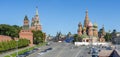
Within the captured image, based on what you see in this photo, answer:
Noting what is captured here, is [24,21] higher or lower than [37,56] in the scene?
higher

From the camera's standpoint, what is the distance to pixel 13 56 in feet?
278

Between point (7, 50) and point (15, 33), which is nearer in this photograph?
point (7, 50)

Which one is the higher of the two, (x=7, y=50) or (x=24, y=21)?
(x=24, y=21)

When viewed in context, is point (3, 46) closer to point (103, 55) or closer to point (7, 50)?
point (7, 50)

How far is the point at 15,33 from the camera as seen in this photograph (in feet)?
479

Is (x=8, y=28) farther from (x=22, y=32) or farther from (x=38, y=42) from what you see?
(x=38, y=42)

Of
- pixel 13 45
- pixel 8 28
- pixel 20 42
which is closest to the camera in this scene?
pixel 13 45

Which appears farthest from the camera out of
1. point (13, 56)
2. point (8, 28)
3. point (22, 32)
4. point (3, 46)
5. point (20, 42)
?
point (22, 32)

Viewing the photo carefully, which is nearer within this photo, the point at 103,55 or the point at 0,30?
the point at 103,55

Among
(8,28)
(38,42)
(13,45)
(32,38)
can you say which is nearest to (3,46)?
(13,45)

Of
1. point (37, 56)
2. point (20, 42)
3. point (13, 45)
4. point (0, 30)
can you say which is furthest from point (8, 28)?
point (37, 56)

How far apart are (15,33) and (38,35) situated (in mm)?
32844

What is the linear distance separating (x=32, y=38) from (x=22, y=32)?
28.1 ft

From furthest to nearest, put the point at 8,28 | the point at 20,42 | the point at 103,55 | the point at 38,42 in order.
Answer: the point at 38,42, the point at 8,28, the point at 20,42, the point at 103,55
